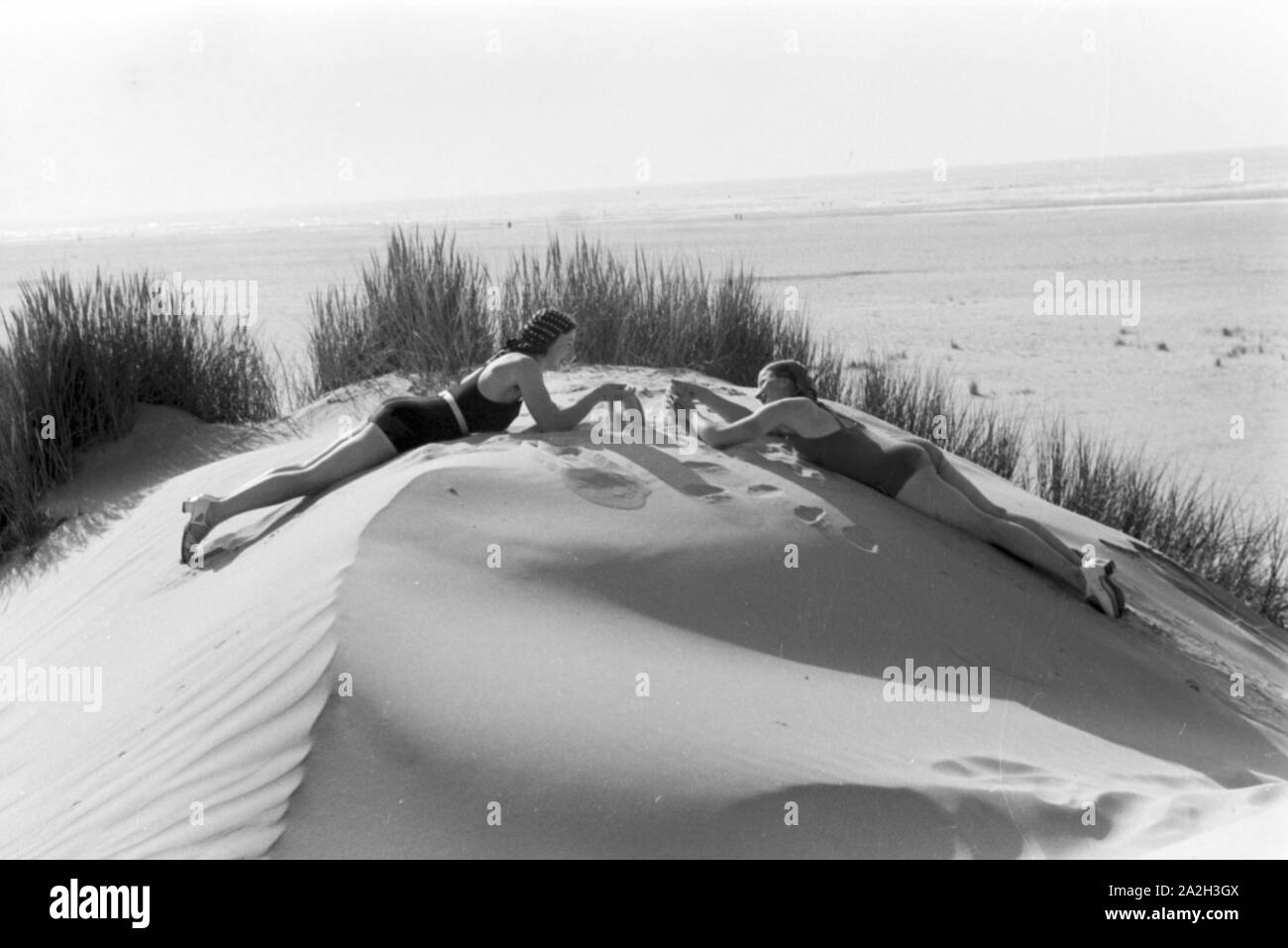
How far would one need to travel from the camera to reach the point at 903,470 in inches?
255

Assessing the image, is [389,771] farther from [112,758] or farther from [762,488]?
[762,488]

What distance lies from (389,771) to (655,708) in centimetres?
94

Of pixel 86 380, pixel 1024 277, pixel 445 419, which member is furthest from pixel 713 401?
pixel 1024 277

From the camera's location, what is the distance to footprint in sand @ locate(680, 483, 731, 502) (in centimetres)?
595

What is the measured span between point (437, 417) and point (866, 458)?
2.12 meters

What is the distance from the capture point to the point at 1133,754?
4.89 meters

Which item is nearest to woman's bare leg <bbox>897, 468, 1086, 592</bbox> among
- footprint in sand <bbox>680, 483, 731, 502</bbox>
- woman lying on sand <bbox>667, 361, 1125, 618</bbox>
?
woman lying on sand <bbox>667, 361, 1125, 618</bbox>

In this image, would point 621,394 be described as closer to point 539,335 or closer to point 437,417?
point 539,335

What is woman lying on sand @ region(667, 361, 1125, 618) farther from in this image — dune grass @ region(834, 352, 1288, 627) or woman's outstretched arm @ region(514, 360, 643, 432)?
dune grass @ region(834, 352, 1288, 627)

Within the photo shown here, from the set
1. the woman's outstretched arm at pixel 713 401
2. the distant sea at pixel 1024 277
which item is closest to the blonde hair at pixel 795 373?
the woman's outstretched arm at pixel 713 401

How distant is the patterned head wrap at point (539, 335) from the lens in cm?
659

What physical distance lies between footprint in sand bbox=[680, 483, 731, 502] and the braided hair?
113 cm
